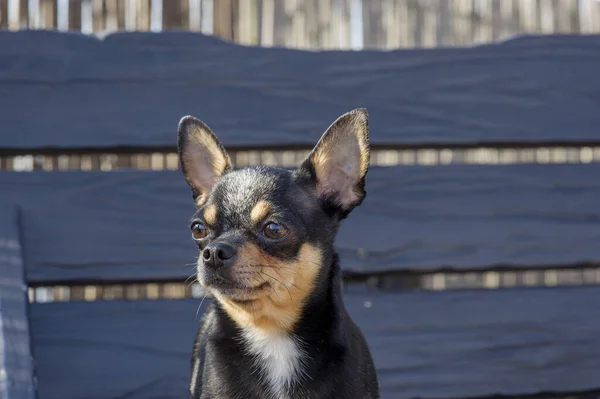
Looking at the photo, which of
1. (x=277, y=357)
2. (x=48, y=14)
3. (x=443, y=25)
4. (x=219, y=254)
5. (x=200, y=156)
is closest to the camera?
(x=219, y=254)

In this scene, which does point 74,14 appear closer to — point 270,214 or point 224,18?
point 224,18

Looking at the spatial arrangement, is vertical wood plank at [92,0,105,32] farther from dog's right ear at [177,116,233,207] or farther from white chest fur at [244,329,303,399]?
white chest fur at [244,329,303,399]

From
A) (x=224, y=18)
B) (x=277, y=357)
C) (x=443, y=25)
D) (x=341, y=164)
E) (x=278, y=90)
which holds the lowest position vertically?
(x=277, y=357)

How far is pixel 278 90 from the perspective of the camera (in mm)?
2799

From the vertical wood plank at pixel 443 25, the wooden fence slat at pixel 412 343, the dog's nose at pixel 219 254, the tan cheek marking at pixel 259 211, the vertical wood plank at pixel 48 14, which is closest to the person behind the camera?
the dog's nose at pixel 219 254

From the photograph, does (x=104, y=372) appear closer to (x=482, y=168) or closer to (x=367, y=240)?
(x=367, y=240)

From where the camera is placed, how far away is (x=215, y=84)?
2.77 meters

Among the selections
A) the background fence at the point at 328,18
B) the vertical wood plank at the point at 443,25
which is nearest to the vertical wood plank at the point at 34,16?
the background fence at the point at 328,18

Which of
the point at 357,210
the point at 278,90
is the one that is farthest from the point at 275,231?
the point at 278,90

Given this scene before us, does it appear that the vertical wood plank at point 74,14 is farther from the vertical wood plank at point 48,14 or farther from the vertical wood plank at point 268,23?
the vertical wood plank at point 268,23

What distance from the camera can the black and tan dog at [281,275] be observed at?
6.39ft

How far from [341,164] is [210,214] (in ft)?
1.32

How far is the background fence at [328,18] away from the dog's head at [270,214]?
909mm

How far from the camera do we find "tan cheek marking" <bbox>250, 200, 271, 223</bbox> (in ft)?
6.41
